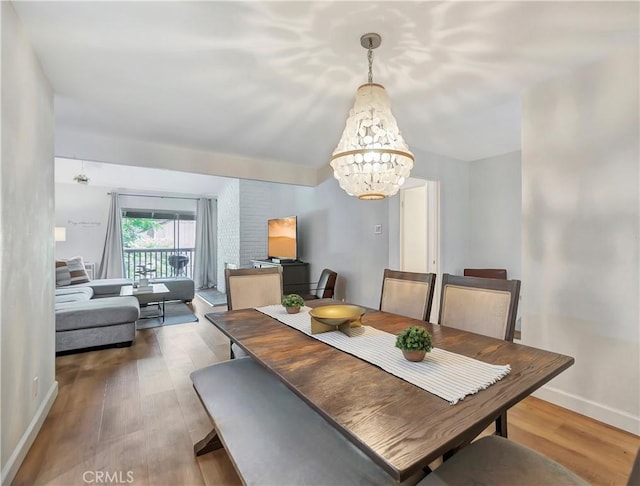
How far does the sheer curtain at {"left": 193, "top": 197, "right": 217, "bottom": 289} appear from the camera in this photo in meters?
7.86

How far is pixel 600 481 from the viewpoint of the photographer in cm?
147

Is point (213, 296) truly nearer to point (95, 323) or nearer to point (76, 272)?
point (76, 272)

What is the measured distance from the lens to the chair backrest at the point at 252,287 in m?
2.34

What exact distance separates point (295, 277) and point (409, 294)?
3.36 metres

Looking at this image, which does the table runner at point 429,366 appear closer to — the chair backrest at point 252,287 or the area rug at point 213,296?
the chair backrest at point 252,287

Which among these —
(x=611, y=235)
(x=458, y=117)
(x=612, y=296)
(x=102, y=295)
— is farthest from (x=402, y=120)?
(x=102, y=295)

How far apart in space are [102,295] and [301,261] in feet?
11.3

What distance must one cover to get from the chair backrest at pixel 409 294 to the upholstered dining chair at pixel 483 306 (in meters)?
0.11

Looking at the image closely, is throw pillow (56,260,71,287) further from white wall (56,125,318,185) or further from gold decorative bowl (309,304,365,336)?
gold decorative bowl (309,304,365,336)

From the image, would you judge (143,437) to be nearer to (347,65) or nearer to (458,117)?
(347,65)

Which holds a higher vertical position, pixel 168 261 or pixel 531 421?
pixel 168 261

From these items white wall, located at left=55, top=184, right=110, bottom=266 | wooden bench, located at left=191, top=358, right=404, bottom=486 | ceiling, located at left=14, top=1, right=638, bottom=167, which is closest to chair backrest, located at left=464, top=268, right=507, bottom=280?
ceiling, located at left=14, top=1, right=638, bottom=167

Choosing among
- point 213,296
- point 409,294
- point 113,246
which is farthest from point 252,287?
point 113,246

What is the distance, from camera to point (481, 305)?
1.72 m
